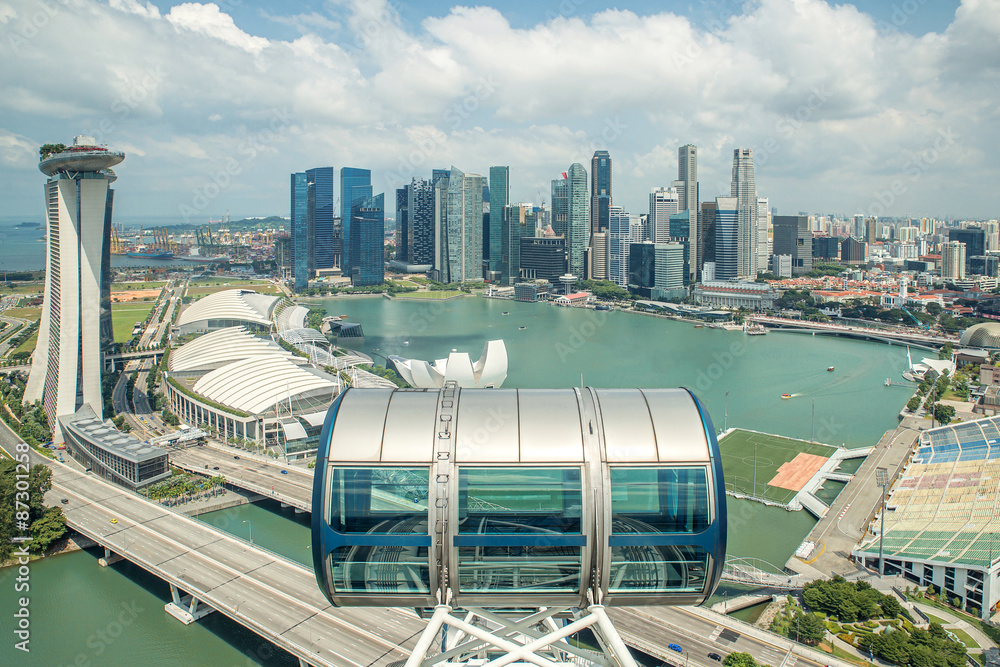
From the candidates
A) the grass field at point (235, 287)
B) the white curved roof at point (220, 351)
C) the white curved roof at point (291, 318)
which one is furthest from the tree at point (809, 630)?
A: the grass field at point (235, 287)

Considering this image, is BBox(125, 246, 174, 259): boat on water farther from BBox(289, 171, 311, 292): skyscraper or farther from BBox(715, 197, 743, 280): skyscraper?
BBox(715, 197, 743, 280): skyscraper

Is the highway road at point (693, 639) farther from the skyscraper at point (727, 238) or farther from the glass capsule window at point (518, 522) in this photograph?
the skyscraper at point (727, 238)

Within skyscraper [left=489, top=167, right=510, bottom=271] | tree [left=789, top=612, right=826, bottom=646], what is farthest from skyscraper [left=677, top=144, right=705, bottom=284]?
tree [left=789, top=612, right=826, bottom=646]

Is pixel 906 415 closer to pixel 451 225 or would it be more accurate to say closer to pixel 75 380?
pixel 75 380

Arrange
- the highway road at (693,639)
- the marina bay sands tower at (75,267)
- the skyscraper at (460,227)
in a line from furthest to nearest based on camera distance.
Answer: the skyscraper at (460,227) < the marina bay sands tower at (75,267) < the highway road at (693,639)

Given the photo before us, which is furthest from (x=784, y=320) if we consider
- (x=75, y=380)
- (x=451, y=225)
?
(x=75, y=380)
